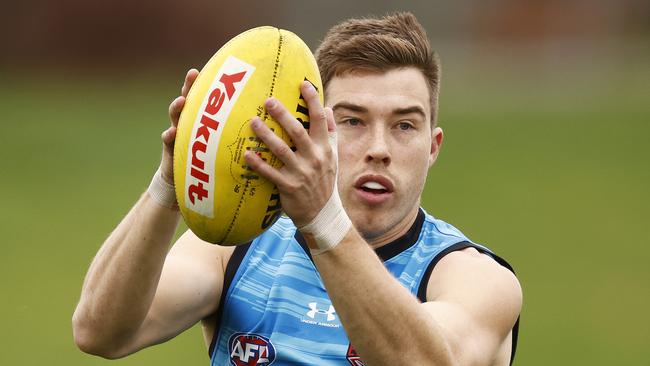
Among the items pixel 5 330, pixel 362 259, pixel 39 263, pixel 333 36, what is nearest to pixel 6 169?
pixel 39 263

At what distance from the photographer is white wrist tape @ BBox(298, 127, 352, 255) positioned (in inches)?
173

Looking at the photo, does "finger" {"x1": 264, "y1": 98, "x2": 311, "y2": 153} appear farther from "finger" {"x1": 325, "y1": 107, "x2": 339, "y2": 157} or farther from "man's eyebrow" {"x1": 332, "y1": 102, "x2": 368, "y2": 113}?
"man's eyebrow" {"x1": 332, "y1": 102, "x2": 368, "y2": 113}

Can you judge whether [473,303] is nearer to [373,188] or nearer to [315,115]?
[373,188]

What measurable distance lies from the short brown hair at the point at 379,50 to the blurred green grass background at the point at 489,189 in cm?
645

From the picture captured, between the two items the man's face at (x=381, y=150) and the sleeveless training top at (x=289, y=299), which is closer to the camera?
the sleeveless training top at (x=289, y=299)

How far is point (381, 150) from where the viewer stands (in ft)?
17.8

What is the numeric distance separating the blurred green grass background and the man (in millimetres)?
6527

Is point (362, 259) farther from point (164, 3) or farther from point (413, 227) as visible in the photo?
point (164, 3)

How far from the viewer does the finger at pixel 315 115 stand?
435cm

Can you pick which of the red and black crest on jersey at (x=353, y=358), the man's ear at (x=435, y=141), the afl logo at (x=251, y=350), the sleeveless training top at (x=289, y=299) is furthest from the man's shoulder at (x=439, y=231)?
the afl logo at (x=251, y=350)

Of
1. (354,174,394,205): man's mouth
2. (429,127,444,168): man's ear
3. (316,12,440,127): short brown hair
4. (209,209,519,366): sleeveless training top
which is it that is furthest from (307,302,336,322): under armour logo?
(316,12,440,127): short brown hair

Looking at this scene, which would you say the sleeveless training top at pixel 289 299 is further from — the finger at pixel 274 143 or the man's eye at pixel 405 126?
the finger at pixel 274 143

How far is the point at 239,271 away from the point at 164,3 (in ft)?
95.8

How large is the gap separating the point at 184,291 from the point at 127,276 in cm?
38
